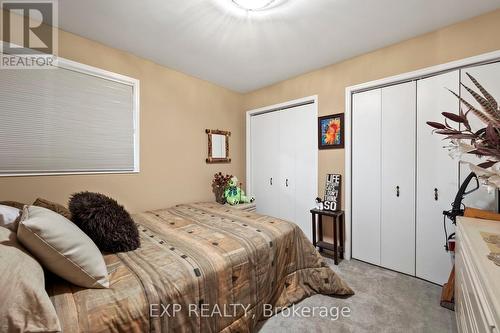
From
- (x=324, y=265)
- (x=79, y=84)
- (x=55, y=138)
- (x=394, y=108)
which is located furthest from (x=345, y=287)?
(x=79, y=84)

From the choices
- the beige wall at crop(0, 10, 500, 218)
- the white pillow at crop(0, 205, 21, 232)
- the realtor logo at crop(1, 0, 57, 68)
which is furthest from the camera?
the beige wall at crop(0, 10, 500, 218)

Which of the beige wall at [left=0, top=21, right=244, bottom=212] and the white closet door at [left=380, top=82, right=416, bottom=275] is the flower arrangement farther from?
the beige wall at [left=0, top=21, right=244, bottom=212]

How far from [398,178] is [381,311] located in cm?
135

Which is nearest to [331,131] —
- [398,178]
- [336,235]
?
[398,178]

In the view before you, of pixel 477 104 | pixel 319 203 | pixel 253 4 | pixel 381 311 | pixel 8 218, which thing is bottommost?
pixel 381 311

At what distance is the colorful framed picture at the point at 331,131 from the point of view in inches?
109

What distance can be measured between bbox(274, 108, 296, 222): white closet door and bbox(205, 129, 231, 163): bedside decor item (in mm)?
861

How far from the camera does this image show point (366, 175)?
2.61 m

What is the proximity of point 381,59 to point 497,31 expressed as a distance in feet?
2.87

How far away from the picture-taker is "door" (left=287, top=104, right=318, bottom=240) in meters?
3.07

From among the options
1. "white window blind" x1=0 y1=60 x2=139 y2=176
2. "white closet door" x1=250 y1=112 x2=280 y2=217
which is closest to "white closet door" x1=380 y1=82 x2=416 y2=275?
"white closet door" x1=250 y1=112 x2=280 y2=217

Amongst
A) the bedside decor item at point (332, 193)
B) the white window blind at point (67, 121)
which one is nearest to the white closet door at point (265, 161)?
the bedside decor item at point (332, 193)

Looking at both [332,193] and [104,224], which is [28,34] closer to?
[104,224]

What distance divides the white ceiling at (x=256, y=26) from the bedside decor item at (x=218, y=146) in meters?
1.10
